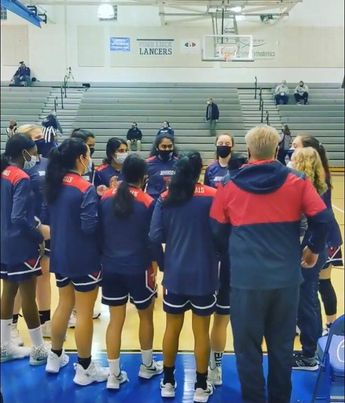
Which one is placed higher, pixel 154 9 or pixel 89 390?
pixel 154 9

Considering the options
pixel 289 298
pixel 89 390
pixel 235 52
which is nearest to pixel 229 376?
pixel 89 390

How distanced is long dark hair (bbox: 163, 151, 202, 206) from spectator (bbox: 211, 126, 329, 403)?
21 centimetres

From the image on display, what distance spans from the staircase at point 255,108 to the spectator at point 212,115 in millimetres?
831

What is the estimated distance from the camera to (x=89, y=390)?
8.80 ft

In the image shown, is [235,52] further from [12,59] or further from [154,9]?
[12,59]

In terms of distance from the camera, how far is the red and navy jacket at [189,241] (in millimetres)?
2340

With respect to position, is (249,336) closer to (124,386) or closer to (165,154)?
(124,386)

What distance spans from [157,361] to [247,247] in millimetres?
1332

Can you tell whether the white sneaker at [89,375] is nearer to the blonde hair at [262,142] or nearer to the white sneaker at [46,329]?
the white sneaker at [46,329]

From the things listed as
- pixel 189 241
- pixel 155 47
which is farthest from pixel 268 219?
pixel 155 47

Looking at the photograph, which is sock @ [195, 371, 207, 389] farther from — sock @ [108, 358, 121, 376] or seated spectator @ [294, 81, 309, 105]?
seated spectator @ [294, 81, 309, 105]

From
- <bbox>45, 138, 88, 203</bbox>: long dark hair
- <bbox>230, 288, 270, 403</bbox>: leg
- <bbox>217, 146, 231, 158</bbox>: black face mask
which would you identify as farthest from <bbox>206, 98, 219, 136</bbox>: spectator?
<bbox>230, 288, 270, 403</bbox>: leg

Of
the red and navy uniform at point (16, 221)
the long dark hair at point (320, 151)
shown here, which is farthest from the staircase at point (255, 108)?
the red and navy uniform at point (16, 221)

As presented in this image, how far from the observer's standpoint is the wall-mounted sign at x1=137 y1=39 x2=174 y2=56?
12797mm
